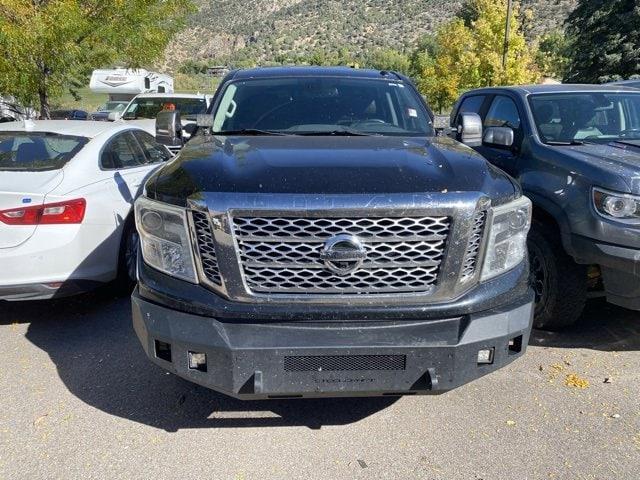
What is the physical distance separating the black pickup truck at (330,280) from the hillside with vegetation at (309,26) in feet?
251

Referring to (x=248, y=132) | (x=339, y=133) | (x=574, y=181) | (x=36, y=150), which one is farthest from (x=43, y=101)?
(x=574, y=181)

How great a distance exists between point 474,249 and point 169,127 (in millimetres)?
2777

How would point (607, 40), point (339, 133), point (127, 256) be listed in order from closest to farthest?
point (339, 133) → point (127, 256) → point (607, 40)

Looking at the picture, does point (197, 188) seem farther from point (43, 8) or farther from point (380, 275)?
point (43, 8)

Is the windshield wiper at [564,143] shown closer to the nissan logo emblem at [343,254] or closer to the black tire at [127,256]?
the nissan logo emblem at [343,254]

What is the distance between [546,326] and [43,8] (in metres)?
8.06

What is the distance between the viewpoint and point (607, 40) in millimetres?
28500

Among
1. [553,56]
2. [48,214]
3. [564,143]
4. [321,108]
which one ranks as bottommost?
[553,56]

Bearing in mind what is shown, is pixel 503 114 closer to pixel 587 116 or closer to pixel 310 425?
pixel 587 116

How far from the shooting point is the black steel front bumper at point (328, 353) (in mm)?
2840

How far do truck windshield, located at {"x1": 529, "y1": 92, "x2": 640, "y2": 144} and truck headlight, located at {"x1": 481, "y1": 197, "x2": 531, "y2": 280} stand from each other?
7.79 feet

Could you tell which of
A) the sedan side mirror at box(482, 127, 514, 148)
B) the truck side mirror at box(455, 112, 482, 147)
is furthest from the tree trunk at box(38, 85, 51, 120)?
the truck side mirror at box(455, 112, 482, 147)

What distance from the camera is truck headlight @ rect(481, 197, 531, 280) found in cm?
302

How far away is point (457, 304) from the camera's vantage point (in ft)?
9.68
